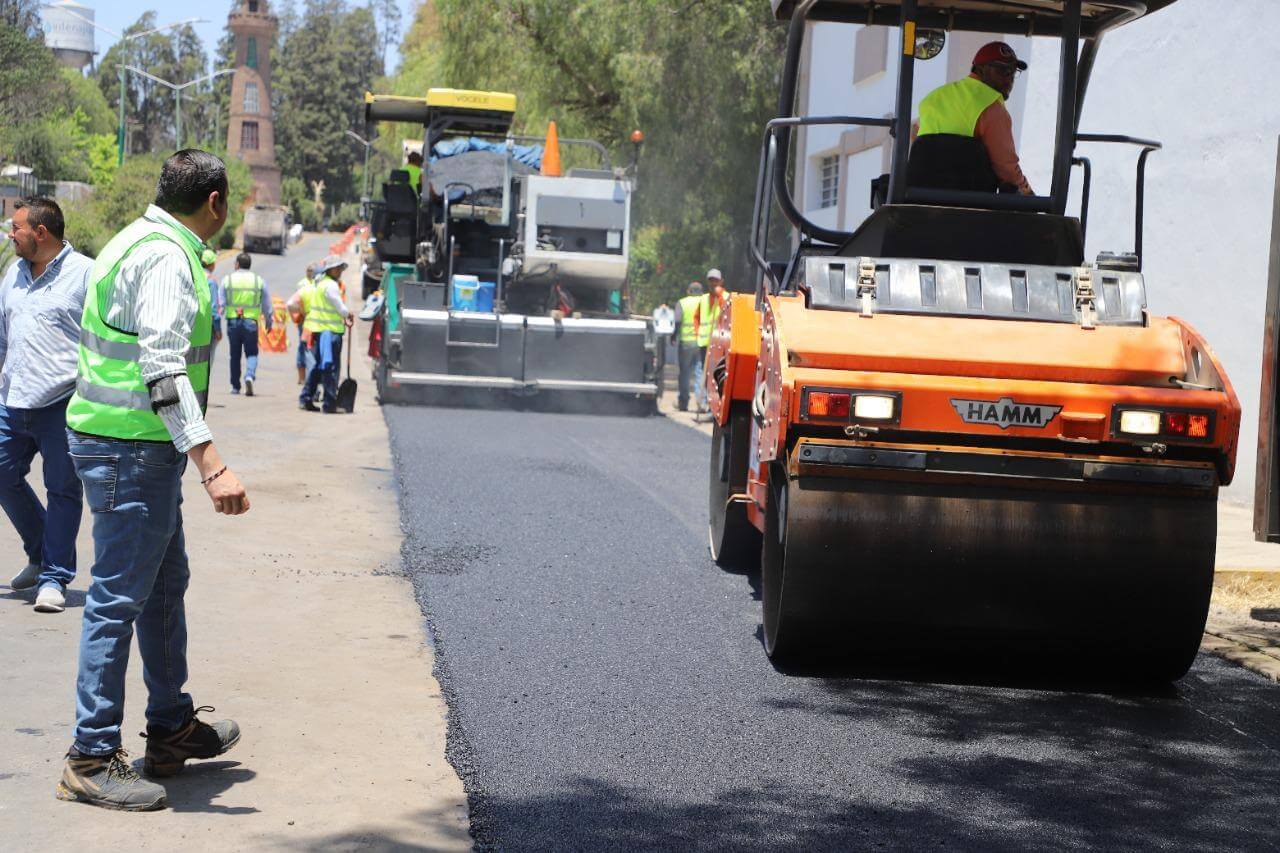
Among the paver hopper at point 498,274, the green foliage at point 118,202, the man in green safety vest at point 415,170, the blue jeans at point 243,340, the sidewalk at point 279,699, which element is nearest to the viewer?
the sidewalk at point 279,699

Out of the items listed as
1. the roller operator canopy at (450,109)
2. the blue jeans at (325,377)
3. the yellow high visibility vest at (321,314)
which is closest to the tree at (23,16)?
the roller operator canopy at (450,109)

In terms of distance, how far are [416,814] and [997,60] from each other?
13.3 ft

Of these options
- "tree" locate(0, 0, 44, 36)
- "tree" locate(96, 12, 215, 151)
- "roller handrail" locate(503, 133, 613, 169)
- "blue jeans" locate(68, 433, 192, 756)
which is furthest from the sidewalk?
"tree" locate(96, 12, 215, 151)

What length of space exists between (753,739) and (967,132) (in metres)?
2.89

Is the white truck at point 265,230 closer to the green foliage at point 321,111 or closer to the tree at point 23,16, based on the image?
the tree at point 23,16

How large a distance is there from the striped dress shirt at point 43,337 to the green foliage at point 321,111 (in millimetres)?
99122

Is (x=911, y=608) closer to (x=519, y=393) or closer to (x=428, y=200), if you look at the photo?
(x=519, y=393)

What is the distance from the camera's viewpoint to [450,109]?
62.2 ft

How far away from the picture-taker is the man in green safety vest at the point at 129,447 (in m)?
4.30

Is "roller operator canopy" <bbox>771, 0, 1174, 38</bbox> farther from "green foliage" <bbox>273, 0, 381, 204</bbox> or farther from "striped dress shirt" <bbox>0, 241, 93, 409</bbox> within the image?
"green foliage" <bbox>273, 0, 381, 204</bbox>

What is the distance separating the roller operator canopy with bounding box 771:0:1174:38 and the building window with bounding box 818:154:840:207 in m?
14.7

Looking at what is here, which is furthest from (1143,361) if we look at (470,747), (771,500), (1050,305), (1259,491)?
(470,747)

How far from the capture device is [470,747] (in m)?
4.96

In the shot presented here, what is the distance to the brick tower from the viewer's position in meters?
101
